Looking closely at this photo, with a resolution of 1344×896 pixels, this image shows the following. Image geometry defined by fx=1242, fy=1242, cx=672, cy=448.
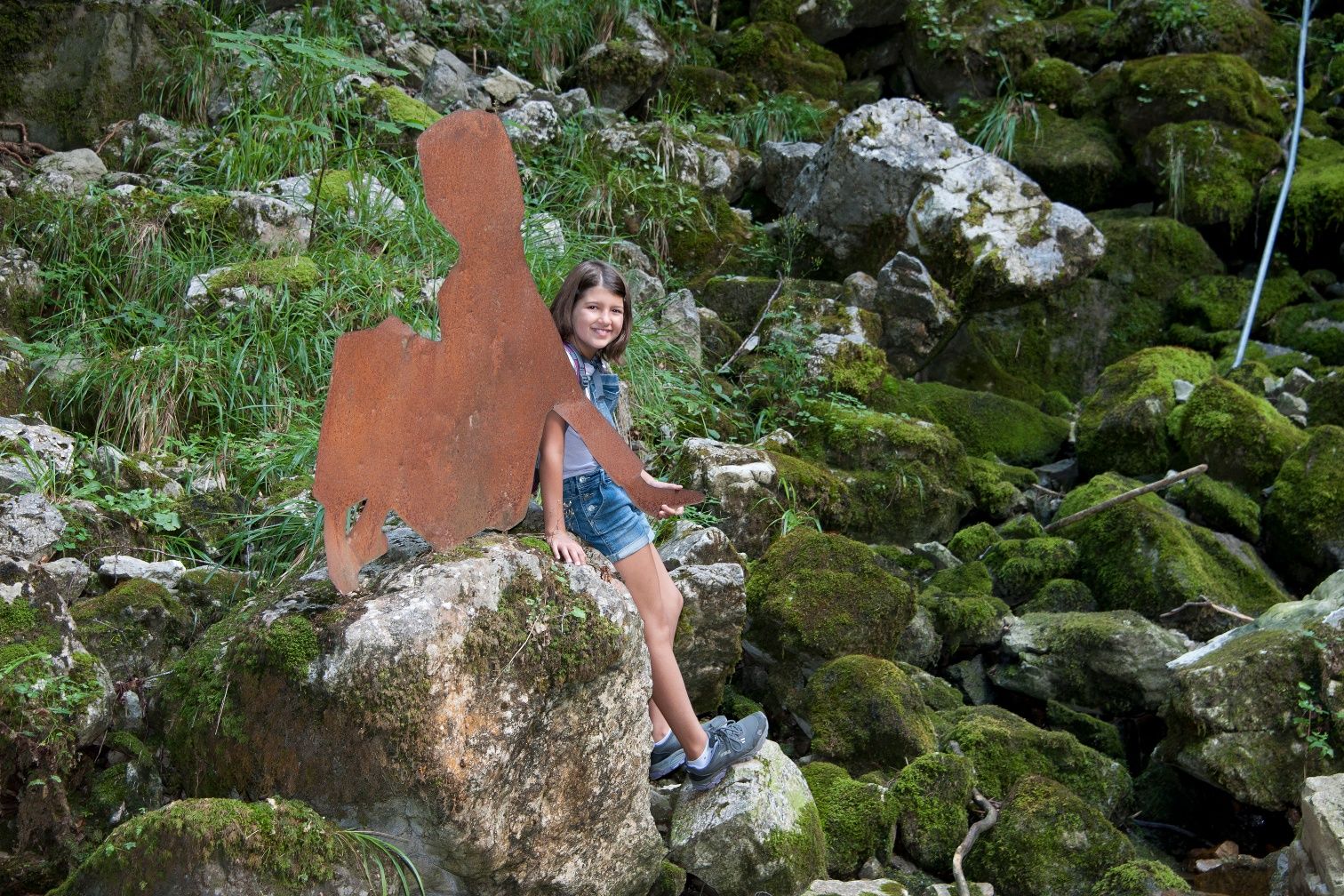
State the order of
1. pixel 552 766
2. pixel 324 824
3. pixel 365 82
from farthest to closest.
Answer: pixel 365 82 < pixel 552 766 < pixel 324 824

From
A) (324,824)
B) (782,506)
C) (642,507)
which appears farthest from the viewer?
(782,506)

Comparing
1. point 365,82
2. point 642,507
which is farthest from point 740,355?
point 642,507

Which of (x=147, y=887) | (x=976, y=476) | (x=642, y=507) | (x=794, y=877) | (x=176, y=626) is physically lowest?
(x=976, y=476)

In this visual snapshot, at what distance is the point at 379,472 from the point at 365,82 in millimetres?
4470

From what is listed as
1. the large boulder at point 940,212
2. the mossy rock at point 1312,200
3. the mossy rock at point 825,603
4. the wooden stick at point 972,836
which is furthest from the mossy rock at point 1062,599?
the mossy rock at point 1312,200

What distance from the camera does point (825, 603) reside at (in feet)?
14.9

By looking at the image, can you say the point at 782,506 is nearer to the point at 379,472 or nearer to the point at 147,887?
the point at 379,472

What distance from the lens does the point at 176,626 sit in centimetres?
380

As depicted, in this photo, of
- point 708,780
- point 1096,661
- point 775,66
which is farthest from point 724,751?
point 775,66

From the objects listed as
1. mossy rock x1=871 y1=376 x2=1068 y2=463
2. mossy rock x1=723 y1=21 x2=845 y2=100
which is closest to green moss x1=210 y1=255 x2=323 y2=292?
mossy rock x1=871 y1=376 x2=1068 y2=463

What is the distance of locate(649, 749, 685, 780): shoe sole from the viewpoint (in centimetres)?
361

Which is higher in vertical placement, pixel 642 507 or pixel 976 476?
pixel 642 507

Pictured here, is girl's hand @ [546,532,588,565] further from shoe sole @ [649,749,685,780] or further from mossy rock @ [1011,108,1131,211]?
mossy rock @ [1011,108,1131,211]

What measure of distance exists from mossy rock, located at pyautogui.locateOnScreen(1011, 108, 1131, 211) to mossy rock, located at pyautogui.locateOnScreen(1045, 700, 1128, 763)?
475 cm
